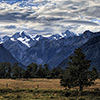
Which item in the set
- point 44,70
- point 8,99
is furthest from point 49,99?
point 44,70

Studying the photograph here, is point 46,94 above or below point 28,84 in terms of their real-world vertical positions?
above

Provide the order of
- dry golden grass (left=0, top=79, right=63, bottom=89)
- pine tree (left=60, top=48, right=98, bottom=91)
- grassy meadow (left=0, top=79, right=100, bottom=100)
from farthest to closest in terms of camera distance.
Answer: dry golden grass (left=0, top=79, right=63, bottom=89) < pine tree (left=60, top=48, right=98, bottom=91) < grassy meadow (left=0, top=79, right=100, bottom=100)

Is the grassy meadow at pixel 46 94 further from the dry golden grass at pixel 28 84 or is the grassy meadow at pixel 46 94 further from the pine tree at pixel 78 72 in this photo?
the dry golden grass at pixel 28 84

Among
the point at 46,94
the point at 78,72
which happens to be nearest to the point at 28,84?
the point at 46,94

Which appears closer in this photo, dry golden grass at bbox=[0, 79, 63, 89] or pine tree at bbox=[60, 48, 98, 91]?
pine tree at bbox=[60, 48, 98, 91]

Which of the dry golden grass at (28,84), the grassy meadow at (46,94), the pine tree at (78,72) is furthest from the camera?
the dry golden grass at (28,84)

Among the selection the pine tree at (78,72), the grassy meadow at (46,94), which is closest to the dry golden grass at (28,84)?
the grassy meadow at (46,94)

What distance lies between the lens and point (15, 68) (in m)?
166

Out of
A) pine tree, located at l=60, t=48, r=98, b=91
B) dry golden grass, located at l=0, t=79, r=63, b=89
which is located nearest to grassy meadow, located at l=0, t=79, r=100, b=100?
pine tree, located at l=60, t=48, r=98, b=91

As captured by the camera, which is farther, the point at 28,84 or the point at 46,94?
the point at 28,84

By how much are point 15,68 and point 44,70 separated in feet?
105

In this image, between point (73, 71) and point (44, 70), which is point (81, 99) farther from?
point (44, 70)

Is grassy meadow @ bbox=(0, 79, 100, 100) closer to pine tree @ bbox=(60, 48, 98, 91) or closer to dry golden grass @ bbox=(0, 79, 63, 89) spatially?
pine tree @ bbox=(60, 48, 98, 91)

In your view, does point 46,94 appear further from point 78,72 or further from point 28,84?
point 28,84
